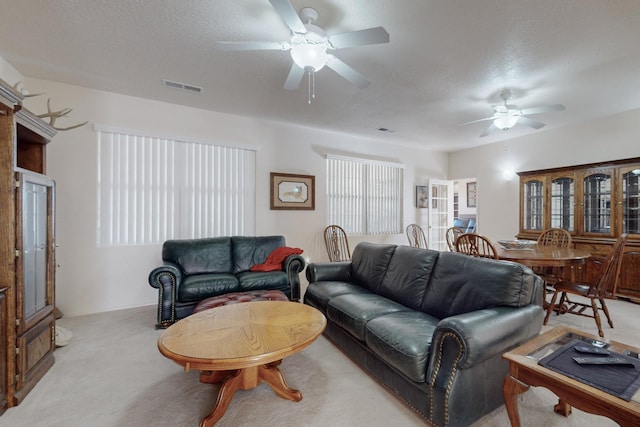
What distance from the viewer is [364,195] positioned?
555cm

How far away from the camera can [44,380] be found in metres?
2.01

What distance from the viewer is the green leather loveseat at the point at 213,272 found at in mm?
2891

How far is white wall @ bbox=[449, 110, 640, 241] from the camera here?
4.06 meters

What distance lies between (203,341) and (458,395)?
1426 millimetres

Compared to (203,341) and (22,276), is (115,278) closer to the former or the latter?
(22,276)

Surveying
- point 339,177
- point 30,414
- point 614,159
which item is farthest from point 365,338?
point 614,159

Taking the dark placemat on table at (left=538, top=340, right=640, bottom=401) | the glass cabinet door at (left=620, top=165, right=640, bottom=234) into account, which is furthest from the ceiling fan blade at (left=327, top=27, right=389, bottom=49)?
the glass cabinet door at (left=620, top=165, right=640, bottom=234)

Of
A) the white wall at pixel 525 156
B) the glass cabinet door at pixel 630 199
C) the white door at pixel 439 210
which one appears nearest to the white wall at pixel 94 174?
the white door at pixel 439 210

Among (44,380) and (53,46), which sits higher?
(53,46)

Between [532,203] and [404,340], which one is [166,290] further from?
[532,203]

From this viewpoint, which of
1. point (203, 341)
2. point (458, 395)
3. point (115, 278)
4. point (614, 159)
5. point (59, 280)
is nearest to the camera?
point (458, 395)

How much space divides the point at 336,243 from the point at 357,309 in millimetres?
2803

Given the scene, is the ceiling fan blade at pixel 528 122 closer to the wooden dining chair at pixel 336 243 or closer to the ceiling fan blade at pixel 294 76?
the ceiling fan blade at pixel 294 76

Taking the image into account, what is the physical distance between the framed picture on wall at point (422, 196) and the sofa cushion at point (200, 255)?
4.25m
